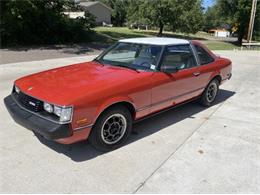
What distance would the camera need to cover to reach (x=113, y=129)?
407 cm

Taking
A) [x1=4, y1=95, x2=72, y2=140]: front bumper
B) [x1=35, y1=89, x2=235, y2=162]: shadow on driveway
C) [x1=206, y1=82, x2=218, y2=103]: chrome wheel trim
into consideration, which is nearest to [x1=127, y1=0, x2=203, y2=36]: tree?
[x1=35, y1=89, x2=235, y2=162]: shadow on driveway

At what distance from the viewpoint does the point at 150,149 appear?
414cm

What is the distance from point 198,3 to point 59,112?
39923mm

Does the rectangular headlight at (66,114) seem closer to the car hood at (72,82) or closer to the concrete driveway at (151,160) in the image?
the car hood at (72,82)

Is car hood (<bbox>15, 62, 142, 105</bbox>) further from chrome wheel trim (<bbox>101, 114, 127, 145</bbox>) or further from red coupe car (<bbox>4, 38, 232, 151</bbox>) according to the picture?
chrome wheel trim (<bbox>101, 114, 127, 145</bbox>)

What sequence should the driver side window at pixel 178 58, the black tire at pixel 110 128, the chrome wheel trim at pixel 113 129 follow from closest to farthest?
the black tire at pixel 110 128, the chrome wheel trim at pixel 113 129, the driver side window at pixel 178 58

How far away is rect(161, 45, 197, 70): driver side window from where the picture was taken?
4.75 metres

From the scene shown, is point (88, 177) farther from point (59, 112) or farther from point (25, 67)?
point (25, 67)

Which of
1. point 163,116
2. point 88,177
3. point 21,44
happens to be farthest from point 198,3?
point 88,177

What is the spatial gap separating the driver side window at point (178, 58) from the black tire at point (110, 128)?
1.16m

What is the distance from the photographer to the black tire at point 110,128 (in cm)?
378

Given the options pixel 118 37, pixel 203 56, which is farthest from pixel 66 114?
pixel 118 37

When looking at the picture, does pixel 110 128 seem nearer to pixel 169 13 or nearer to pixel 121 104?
pixel 121 104

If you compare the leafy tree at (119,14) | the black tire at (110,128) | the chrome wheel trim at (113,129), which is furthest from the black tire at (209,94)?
the leafy tree at (119,14)
